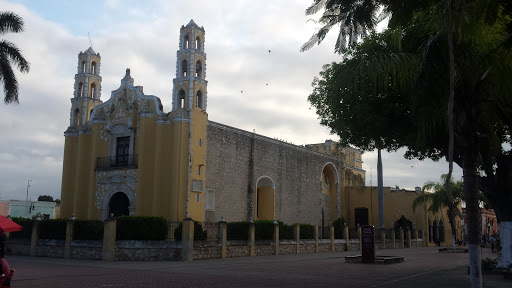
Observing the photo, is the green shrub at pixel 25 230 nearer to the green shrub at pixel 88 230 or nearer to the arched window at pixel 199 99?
the green shrub at pixel 88 230

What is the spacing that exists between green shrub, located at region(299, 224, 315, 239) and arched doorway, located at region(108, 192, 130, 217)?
383 inches

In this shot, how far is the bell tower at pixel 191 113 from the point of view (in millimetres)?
24625

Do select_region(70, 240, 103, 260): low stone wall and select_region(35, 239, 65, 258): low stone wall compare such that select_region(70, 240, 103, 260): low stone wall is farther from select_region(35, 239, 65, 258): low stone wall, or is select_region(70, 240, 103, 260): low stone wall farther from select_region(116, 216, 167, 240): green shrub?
select_region(116, 216, 167, 240): green shrub

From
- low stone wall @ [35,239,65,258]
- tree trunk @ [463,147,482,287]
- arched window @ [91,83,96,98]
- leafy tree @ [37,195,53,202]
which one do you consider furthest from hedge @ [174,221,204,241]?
leafy tree @ [37,195,53,202]

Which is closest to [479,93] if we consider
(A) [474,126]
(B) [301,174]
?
(A) [474,126]

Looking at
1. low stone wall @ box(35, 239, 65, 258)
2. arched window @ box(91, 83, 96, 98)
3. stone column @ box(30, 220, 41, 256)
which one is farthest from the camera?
arched window @ box(91, 83, 96, 98)

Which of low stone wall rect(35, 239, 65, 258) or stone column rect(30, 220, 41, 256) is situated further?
stone column rect(30, 220, 41, 256)

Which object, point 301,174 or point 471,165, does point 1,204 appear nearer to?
point 301,174

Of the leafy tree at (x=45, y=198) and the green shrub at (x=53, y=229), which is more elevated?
the leafy tree at (x=45, y=198)

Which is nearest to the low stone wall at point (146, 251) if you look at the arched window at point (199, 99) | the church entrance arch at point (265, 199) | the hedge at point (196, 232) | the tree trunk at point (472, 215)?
the hedge at point (196, 232)

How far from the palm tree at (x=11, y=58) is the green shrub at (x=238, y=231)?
10.9m

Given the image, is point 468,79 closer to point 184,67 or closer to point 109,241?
point 109,241

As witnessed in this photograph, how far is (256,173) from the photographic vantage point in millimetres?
30391

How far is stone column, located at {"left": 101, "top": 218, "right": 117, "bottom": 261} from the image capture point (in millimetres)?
19438
